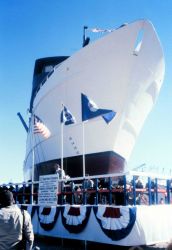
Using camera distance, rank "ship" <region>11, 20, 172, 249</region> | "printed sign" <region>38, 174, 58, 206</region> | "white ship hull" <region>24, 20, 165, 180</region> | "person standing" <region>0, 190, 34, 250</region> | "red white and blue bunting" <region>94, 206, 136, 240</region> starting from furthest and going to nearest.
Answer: "white ship hull" <region>24, 20, 165, 180</region>
"ship" <region>11, 20, 172, 249</region>
"printed sign" <region>38, 174, 58, 206</region>
"red white and blue bunting" <region>94, 206, 136, 240</region>
"person standing" <region>0, 190, 34, 250</region>

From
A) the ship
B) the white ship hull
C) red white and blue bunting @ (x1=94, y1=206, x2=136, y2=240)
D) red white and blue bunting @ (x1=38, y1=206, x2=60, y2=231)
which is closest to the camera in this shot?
red white and blue bunting @ (x1=94, y1=206, x2=136, y2=240)

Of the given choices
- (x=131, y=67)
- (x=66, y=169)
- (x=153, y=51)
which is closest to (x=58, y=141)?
(x=66, y=169)

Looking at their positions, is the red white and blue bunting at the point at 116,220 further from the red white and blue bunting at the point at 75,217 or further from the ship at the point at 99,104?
the ship at the point at 99,104

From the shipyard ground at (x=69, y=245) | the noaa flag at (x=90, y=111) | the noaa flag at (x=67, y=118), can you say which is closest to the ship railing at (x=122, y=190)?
the shipyard ground at (x=69, y=245)

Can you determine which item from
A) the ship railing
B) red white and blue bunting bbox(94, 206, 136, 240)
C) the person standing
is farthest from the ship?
the person standing

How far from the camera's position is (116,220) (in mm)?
6457

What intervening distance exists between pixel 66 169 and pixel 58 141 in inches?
60.6

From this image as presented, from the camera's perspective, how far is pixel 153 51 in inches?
628

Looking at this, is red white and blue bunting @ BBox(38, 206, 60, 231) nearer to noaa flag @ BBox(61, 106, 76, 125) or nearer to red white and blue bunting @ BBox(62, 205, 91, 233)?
red white and blue bunting @ BBox(62, 205, 91, 233)

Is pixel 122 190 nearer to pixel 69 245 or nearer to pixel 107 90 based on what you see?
pixel 69 245

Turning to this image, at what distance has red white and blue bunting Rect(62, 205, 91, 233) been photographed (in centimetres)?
720

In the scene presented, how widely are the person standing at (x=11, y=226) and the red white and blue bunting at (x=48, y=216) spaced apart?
15.1 ft

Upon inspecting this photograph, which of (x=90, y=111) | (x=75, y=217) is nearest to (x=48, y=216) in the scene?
→ (x=75, y=217)

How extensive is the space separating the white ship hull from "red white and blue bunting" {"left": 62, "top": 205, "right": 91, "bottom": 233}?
7209 millimetres
